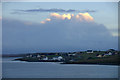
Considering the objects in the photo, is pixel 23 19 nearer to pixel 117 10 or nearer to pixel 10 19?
pixel 10 19

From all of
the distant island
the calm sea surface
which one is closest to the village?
the distant island

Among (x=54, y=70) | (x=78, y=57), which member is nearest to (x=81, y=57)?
(x=78, y=57)

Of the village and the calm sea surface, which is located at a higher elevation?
the village

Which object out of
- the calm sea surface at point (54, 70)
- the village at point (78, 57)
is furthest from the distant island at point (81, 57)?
the calm sea surface at point (54, 70)

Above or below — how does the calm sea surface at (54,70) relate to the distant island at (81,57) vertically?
below

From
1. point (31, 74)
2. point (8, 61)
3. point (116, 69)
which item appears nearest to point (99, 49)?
point (116, 69)

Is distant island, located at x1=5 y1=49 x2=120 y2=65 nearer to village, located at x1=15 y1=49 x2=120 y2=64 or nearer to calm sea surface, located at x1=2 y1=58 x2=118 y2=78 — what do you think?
village, located at x1=15 y1=49 x2=120 y2=64

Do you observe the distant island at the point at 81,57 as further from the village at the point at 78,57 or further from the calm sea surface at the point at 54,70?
the calm sea surface at the point at 54,70
